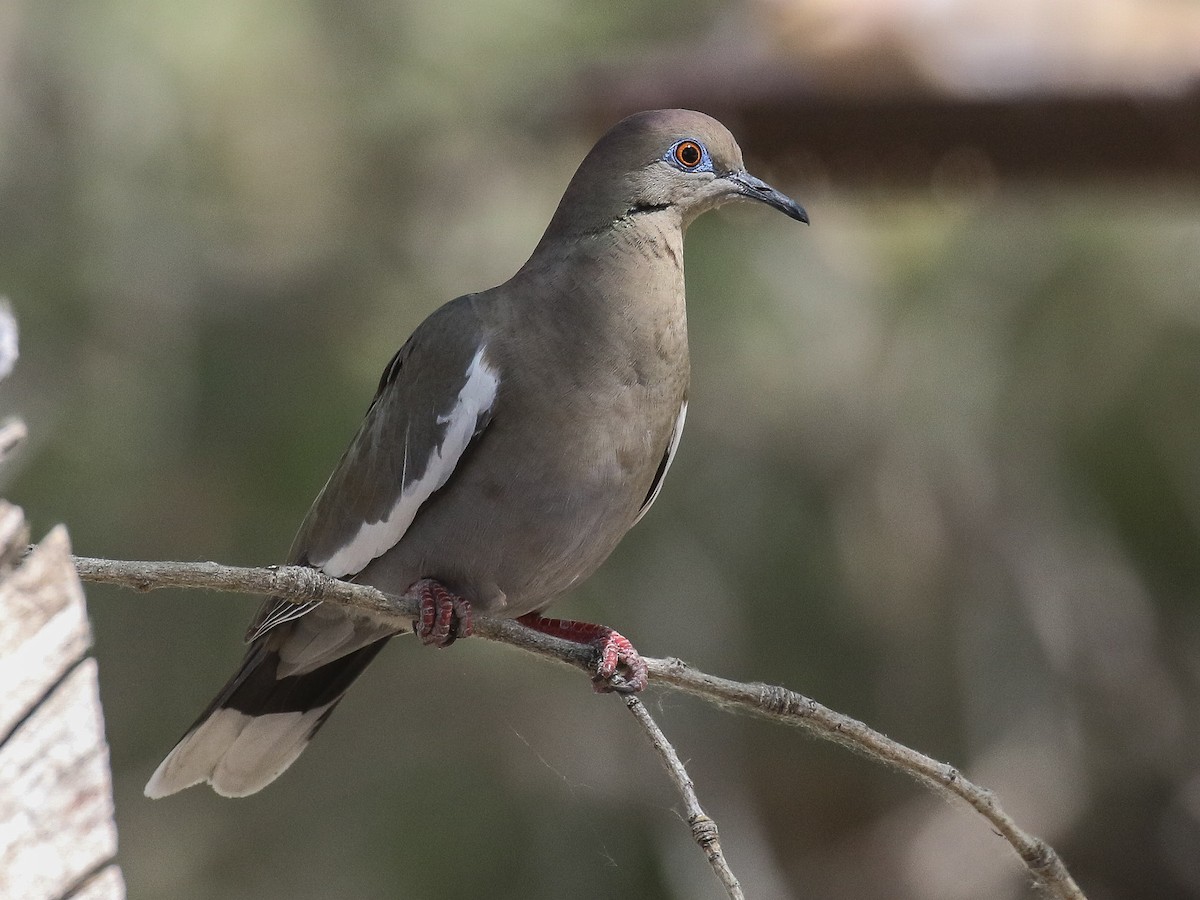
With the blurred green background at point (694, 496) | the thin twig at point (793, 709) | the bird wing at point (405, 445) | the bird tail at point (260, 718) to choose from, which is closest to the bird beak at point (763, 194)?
the bird wing at point (405, 445)

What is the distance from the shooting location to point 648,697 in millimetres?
5492

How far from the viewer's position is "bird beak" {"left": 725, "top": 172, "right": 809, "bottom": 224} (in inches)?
114

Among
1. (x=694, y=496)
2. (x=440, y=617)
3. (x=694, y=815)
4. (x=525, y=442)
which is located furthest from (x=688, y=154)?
(x=694, y=496)

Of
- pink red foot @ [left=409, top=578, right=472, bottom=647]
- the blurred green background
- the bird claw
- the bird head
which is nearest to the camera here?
the bird claw

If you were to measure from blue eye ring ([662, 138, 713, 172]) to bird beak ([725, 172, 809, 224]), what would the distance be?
56mm

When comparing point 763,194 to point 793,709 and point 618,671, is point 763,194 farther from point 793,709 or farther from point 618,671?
point 793,709

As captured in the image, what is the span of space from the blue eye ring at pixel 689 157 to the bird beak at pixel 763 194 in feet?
0.19

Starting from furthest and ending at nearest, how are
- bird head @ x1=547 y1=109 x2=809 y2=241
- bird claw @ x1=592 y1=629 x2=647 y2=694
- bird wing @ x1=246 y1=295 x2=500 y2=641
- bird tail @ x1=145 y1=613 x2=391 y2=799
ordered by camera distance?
1. bird tail @ x1=145 y1=613 x2=391 y2=799
2. bird head @ x1=547 y1=109 x2=809 y2=241
3. bird wing @ x1=246 y1=295 x2=500 y2=641
4. bird claw @ x1=592 y1=629 x2=647 y2=694

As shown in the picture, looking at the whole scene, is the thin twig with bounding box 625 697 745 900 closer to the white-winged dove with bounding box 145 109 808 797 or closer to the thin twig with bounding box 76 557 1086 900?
the thin twig with bounding box 76 557 1086 900

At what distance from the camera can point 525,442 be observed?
2627 mm

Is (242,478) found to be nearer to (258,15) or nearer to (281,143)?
(281,143)

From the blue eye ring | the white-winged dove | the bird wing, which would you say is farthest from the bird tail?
the blue eye ring

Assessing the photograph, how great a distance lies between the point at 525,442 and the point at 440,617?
0.35 metres

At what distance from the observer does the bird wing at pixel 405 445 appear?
268cm
